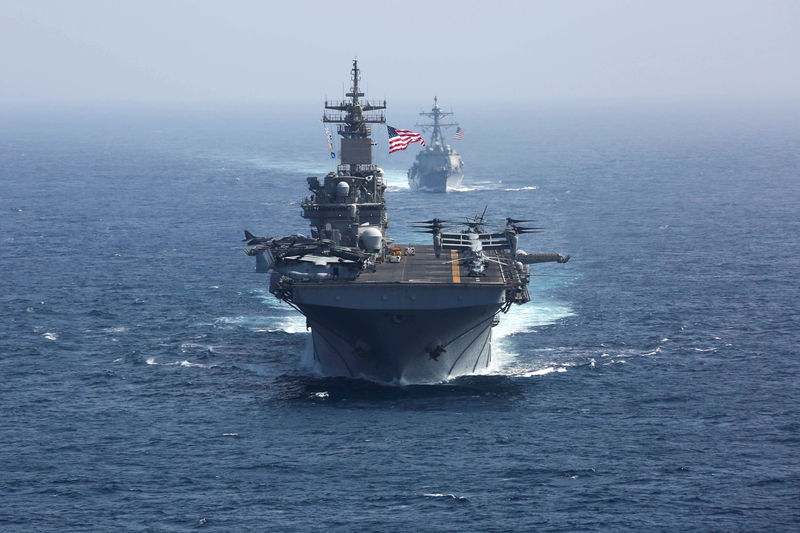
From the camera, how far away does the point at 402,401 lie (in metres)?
46.4

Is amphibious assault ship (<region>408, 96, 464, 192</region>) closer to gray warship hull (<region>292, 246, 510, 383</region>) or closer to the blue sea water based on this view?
the blue sea water

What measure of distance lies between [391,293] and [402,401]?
458 cm

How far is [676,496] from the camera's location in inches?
1468

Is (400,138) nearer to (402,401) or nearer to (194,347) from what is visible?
(194,347)

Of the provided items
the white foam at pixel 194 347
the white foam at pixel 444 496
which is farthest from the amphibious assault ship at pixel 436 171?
the white foam at pixel 444 496

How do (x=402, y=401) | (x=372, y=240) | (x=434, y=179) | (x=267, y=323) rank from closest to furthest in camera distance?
(x=402, y=401)
(x=372, y=240)
(x=267, y=323)
(x=434, y=179)

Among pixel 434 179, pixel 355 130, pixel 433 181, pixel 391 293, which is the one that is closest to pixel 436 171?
pixel 434 179

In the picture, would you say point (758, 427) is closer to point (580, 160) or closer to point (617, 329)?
point (617, 329)

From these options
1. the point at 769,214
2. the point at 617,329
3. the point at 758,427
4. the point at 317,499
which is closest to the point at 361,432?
the point at 317,499

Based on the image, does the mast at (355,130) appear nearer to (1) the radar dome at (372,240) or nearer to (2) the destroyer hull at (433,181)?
(1) the radar dome at (372,240)

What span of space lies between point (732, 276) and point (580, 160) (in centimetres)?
9125

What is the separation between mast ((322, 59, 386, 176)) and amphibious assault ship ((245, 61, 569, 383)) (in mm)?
4446

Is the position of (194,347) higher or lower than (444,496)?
higher

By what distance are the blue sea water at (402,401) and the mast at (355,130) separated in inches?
367
